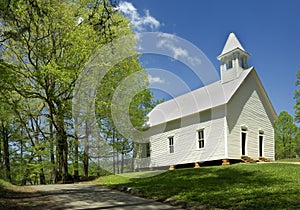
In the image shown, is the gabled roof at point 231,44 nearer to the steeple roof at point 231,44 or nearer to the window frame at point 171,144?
the steeple roof at point 231,44

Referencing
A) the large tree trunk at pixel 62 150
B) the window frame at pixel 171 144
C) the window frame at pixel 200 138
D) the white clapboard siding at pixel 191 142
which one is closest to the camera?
the large tree trunk at pixel 62 150

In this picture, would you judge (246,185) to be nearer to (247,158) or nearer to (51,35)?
(247,158)

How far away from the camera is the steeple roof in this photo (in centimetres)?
2160

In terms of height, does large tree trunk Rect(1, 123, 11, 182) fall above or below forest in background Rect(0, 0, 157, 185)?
below

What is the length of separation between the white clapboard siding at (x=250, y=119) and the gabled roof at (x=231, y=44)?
2700 mm

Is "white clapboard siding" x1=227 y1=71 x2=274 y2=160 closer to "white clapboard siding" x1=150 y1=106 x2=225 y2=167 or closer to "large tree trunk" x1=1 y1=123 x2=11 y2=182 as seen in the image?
"white clapboard siding" x1=150 y1=106 x2=225 y2=167

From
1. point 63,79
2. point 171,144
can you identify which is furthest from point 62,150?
point 171,144

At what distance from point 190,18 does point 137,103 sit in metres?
6.70

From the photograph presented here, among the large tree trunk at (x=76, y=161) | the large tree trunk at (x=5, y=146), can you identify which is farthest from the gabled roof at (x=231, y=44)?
the large tree trunk at (x=5, y=146)

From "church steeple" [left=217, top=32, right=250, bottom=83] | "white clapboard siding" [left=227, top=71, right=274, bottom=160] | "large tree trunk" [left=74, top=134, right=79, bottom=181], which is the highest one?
"church steeple" [left=217, top=32, right=250, bottom=83]

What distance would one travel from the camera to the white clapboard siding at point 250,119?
17.8m

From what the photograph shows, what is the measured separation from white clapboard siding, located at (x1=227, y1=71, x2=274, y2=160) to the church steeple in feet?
4.66

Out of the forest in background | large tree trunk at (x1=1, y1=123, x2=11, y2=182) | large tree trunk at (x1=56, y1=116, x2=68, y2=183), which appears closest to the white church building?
the forest in background

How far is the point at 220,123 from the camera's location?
57.9 feet
